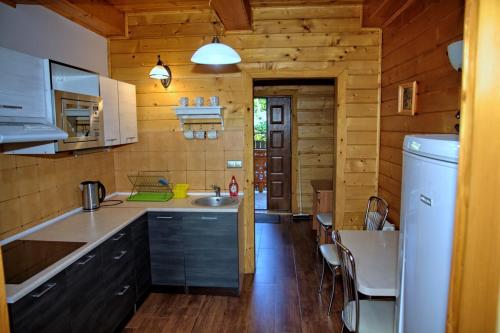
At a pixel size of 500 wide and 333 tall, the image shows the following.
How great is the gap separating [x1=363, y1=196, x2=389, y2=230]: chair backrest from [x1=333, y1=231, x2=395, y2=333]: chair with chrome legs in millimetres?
944

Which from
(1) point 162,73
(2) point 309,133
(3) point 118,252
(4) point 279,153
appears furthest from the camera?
(4) point 279,153

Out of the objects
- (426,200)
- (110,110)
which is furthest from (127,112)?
(426,200)

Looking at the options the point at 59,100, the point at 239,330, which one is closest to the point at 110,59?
the point at 59,100

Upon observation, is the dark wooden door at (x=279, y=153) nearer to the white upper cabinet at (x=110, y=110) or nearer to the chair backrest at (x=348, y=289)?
the white upper cabinet at (x=110, y=110)

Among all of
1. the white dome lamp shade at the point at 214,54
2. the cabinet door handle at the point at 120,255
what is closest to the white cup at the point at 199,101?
the white dome lamp shade at the point at 214,54

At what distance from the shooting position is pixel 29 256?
2.05 m

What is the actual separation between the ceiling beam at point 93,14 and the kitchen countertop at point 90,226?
1658 millimetres

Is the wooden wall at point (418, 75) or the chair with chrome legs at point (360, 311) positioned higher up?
the wooden wall at point (418, 75)

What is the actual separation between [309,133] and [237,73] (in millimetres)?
2596

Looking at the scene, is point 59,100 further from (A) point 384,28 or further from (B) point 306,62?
(A) point 384,28

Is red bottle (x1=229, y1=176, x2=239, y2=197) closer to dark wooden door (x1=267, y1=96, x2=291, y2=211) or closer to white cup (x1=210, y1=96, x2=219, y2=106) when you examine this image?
white cup (x1=210, y1=96, x2=219, y2=106)

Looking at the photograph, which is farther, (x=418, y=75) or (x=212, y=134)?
(x=212, y=134)

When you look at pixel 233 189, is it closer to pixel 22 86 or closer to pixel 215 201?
pixel 215 201

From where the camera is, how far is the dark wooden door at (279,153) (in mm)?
5922
